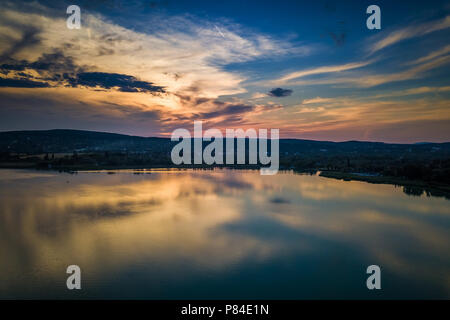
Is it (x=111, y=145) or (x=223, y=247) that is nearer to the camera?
(x=223, y=247)

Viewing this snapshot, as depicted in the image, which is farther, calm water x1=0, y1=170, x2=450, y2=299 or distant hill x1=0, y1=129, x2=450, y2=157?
distant hill x1=0, y1=129, x2=450, y2=157

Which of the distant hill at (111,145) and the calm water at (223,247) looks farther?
the distant hill at (111,145)

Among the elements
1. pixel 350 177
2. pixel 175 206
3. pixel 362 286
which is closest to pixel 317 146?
pixel 350 177

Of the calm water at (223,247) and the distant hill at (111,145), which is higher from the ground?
the distant hill at (111,145)

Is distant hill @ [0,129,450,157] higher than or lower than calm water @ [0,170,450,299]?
higher
